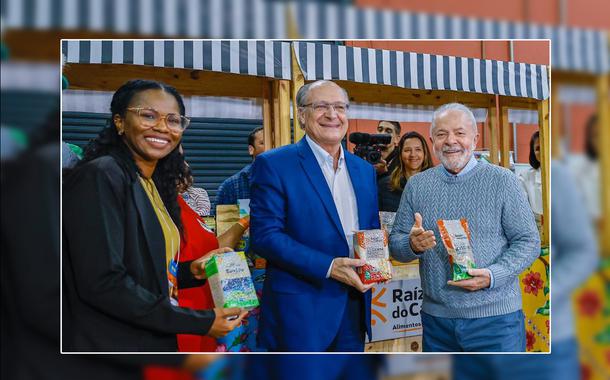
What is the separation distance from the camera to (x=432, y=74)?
2539 mm

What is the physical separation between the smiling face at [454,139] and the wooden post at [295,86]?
0.61 metres

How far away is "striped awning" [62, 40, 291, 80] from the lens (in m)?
2.43

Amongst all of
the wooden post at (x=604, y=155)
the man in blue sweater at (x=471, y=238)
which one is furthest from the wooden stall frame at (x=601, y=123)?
the man in blue sweater at (x=471, y=238)

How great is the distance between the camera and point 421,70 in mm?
2547

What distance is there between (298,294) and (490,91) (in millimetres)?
1267

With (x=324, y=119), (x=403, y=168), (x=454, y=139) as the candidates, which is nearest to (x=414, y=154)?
(x=403, y=168)

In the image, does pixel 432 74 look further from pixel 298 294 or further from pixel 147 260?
pixel 147 260

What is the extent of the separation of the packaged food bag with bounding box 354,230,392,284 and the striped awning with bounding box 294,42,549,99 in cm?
70

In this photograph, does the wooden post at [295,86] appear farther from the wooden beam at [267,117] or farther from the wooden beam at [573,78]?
the wooden beam at [573,78]

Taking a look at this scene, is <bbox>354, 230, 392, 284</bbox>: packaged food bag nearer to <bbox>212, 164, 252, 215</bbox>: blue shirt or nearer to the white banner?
the white banner

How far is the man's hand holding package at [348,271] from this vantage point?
7.85 ft


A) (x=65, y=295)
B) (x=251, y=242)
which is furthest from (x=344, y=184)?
(x=65, y=295)

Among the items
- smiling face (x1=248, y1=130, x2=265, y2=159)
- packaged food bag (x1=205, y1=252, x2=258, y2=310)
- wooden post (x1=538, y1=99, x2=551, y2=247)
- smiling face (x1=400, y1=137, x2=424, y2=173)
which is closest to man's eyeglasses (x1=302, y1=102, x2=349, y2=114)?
smiling face (x1=248, y1=130, x2=265, y2=159)

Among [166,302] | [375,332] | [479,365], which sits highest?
[166,302]
